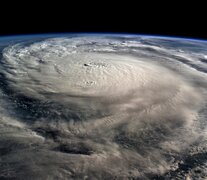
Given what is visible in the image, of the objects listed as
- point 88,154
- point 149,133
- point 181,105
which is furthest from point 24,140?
point 181,105

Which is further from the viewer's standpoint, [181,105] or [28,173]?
[181,105]

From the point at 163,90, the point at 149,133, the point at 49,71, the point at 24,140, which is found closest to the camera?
the point at 24,140

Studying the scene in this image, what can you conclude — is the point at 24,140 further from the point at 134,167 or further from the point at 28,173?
the point at 134,167

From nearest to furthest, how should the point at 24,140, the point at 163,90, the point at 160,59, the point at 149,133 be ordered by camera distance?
1. the point at 24,140
2. the point at 149,133
3. the point at 163,90
4. the point at 160,59

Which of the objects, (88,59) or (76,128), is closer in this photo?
(76,128)

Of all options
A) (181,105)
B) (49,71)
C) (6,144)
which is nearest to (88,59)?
(49,71)

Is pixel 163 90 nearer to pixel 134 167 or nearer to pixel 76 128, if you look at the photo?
pixel 76 128
